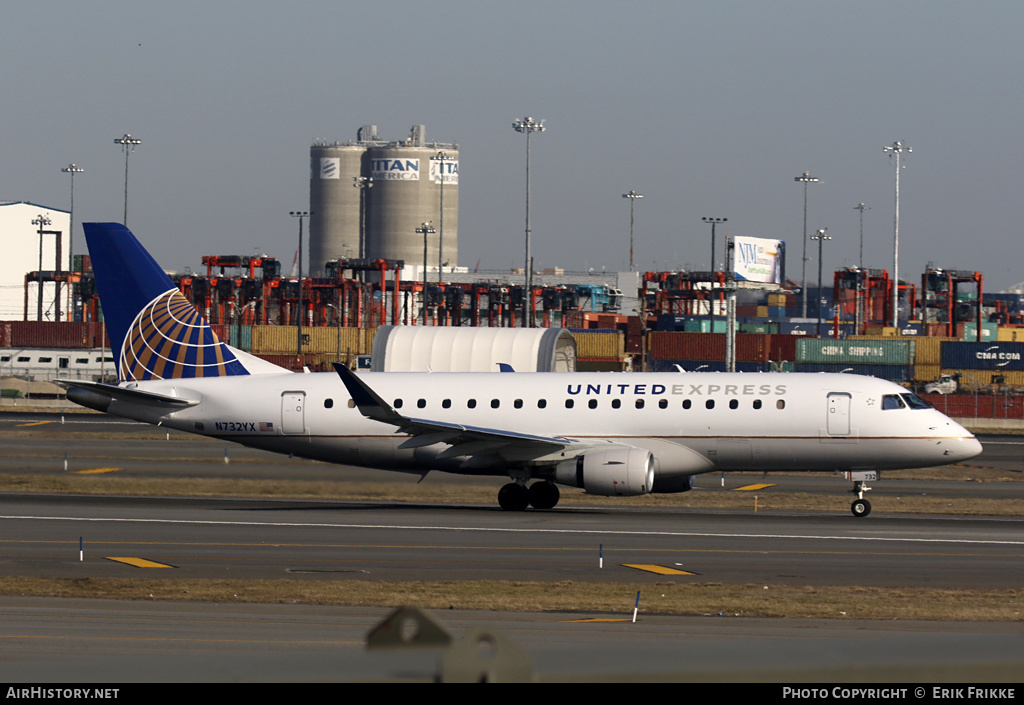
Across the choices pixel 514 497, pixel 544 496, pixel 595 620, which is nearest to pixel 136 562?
pixel 595 620

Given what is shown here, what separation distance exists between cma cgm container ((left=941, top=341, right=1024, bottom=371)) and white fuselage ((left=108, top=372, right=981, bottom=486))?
7761 cm

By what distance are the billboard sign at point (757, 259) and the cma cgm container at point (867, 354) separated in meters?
50.0

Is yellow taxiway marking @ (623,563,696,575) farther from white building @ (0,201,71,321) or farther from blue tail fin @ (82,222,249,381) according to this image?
white building @ (0,201,71,321)

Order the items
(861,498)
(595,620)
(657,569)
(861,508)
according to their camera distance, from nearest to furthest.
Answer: (595,620) < (657,569) < (861,508) < (861,498)

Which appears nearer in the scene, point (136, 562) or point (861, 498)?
point (136, 562)

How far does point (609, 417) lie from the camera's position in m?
32.2

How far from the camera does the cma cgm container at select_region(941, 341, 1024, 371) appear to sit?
342 feet

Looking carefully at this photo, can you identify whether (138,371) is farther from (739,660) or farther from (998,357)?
(998,357)

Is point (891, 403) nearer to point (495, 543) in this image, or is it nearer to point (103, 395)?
point (495, 543)

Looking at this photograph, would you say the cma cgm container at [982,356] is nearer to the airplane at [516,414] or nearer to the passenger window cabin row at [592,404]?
the airplane at [516,414]

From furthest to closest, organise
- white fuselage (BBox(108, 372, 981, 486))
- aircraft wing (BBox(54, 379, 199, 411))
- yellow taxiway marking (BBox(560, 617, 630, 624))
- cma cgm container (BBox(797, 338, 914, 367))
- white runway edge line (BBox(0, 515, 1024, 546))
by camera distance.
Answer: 1. cma cgm container (BBox(797, 338, 914, 367))
2. aircraft wing (BBox(54, 379, 199, 411))
3. white fuselage (BBox(108, 372, 981, 486))
4. white runway edge line (BBox(0, 515, 1024, 546))
5. yellow taxiway marking (BBox(560, 617, 630, 624))

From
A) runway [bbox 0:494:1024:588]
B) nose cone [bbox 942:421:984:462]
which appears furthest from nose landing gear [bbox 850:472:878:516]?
nose cone [bbox 942:421:984:462]

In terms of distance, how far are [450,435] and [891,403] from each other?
11.6 m
